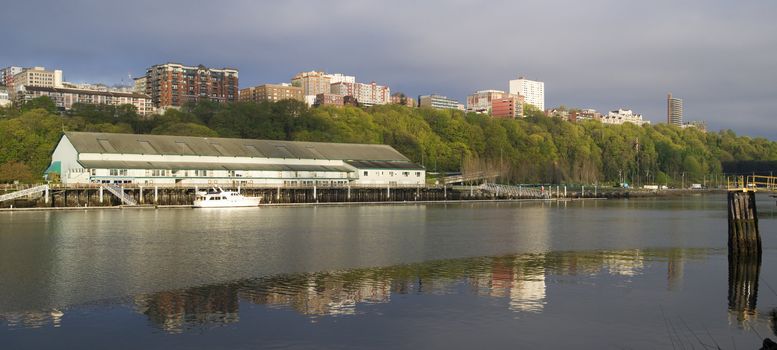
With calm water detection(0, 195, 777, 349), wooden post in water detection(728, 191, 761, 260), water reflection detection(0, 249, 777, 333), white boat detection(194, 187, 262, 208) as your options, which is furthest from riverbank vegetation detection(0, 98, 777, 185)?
wooden post in water detection(728, 191, 761, 260)

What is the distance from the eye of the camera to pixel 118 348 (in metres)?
15.9

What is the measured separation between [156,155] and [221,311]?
2636 inches

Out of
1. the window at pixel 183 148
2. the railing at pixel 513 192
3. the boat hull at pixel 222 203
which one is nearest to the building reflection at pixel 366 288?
the boat hull at pixel 222 203

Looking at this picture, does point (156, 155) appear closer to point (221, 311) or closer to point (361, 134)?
point (361, 134)

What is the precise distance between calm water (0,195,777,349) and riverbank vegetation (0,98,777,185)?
55.5 metres

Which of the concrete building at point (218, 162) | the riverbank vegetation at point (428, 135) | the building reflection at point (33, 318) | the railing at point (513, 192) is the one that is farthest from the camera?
the railing at point (513, 192)

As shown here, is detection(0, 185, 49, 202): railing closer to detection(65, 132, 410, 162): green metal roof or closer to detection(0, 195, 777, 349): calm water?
detection(65, 132, 410, 162): green metal roof

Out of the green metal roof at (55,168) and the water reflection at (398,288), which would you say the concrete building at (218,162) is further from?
the water reflection at (398,288)

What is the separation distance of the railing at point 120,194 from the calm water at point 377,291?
2983 cm

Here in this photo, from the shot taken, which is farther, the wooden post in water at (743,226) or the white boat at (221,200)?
the white boat at (221,200)

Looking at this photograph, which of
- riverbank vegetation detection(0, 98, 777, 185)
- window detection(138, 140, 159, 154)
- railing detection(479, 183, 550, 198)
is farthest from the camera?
railing detection(479, 183, 550, 198)

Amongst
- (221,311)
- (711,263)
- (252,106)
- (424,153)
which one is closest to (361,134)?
(424,153)

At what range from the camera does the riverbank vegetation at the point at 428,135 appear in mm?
92000

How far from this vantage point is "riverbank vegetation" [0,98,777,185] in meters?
92.0
